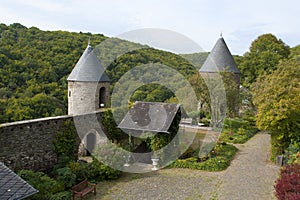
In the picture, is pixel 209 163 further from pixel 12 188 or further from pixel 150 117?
pixel 12 188

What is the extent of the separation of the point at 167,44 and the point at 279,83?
612 centimetres

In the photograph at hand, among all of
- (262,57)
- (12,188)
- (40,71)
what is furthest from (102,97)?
(262,57)

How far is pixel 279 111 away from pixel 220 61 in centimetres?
1182

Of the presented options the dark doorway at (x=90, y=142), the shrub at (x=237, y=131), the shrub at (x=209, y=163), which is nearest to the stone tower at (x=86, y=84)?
the dark doorway at (x=90, y=142)

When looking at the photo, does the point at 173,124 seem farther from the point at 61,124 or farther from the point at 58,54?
the point at 58,54

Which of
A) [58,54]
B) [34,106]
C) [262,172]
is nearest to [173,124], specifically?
[262,172]

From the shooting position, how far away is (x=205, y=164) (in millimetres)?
12984

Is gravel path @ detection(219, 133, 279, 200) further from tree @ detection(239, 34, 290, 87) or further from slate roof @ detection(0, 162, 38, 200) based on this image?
tree @ detection(239, 34, 290, 87)

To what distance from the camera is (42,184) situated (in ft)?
31.0

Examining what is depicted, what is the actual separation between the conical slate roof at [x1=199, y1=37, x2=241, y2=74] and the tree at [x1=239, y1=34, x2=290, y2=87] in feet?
31.1

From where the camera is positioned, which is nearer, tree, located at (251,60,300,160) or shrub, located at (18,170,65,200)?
shrub, located at (18,170,65,200)

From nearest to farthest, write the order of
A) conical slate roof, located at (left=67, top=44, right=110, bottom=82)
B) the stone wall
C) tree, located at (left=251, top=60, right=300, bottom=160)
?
the stone wall → tree, located at (left=251, top=60, right=300, bottom=160) → conical slate roof, located at (left=67, top=44, right=110, bottom=82)

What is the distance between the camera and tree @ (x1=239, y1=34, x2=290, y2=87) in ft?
107

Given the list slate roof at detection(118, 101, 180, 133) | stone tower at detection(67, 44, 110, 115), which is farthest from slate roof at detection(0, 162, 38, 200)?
stone tower at detection(67, 44, 110, 115)
